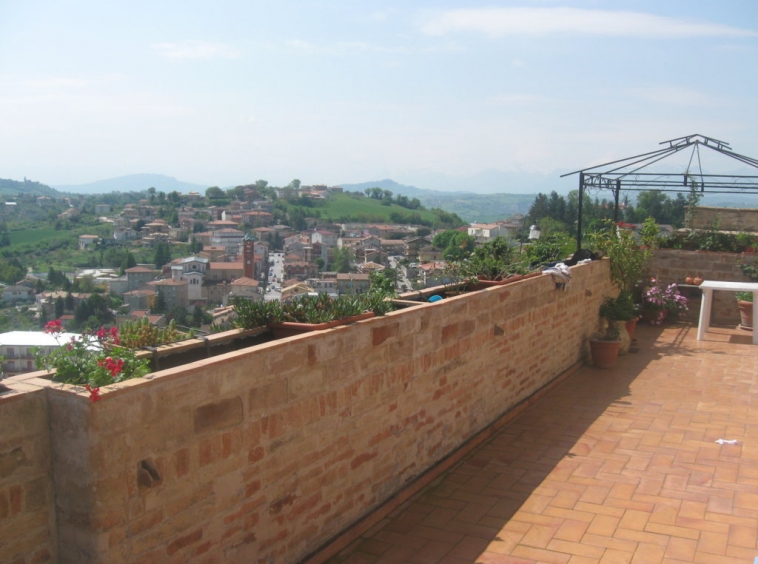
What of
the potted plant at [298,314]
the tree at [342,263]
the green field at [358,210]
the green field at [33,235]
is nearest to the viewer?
the potted plant at [298,314]

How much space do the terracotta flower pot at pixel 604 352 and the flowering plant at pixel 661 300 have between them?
9.36ft

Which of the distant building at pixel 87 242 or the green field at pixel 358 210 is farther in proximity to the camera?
the green field at pixel 358 210

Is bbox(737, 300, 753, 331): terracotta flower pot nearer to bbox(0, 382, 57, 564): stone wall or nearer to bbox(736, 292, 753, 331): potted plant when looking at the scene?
bbox(736, 292, 753, 331): potted plant

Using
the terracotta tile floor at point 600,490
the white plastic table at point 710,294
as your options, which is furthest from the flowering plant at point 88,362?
the white plastic table at point 710,294

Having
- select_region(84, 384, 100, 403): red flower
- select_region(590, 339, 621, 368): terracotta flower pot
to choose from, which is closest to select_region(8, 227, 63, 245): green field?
select_region(590, 339, 621, 368): terracotta flower pot

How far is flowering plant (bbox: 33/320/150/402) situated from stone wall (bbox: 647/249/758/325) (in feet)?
36.1

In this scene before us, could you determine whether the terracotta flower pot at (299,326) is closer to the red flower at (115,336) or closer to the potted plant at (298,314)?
the potted plant at (298,314)

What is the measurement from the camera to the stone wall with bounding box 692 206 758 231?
13.1m

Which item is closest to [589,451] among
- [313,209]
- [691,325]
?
[691,325]

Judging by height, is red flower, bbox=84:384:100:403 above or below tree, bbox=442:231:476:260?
below

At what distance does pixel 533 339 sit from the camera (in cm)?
705

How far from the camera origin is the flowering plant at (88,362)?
103 inches

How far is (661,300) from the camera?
1109cm

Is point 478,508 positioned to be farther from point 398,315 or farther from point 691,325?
point 691,325
